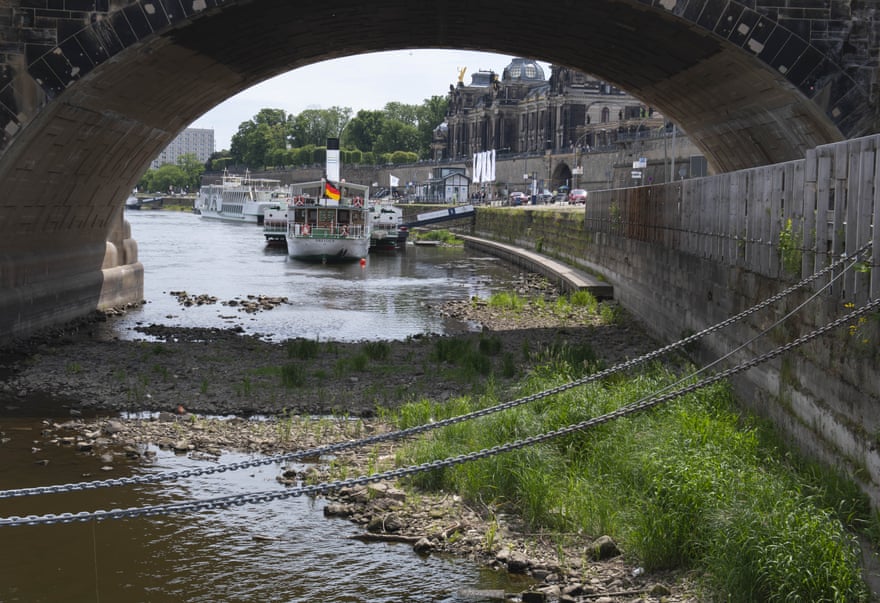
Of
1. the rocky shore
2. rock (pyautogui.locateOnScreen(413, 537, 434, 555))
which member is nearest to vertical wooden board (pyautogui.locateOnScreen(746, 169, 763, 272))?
the rocky shore

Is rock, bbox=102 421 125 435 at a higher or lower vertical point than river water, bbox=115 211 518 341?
higher

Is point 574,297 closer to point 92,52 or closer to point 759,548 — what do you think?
point 92,52

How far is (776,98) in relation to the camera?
1986 cm

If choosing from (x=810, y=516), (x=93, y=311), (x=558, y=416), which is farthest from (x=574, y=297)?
(x=810, y=516)

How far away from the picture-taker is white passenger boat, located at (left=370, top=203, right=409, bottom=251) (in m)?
60.2

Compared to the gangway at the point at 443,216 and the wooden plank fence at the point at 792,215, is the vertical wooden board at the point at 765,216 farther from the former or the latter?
the gangway at the point at 443,216

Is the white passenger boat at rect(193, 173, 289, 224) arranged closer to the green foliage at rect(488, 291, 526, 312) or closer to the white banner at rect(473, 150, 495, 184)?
the white banner at rect(473, 150, 495, 184)

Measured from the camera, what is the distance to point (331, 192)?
5200 cm

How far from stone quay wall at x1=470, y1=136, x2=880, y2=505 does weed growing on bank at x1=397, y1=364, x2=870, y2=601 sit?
38cm

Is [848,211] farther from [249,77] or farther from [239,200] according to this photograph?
[239,200]

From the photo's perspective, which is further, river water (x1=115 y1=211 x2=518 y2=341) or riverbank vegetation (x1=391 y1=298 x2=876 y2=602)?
river water (x1=115 y1=211 x2=518 y2=341)

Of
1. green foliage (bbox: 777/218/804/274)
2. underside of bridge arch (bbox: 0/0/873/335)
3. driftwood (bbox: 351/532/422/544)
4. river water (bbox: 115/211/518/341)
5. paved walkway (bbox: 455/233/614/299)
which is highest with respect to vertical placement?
underside of bridge arch (bbox: 0/0/873/335)

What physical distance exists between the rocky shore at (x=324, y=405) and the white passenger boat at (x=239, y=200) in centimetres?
7298

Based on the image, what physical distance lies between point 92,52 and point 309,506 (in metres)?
10.5
